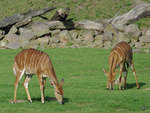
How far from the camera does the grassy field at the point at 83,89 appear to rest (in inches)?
530

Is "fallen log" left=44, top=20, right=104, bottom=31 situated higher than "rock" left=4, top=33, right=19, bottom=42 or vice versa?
"fallen log" left=44, top=20, right=104, bottom=31

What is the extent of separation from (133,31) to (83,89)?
69.3ft

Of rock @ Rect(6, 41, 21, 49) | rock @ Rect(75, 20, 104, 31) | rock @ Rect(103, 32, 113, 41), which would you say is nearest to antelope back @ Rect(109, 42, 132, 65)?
rock @ Rect(103, 32, 113, 41)

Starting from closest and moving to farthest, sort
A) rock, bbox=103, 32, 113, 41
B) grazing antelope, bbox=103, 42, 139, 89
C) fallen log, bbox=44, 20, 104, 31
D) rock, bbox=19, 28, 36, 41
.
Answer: grazing antelope, bbox=103, 42, 139, 89 < rock, bbox=103, 32, 113, 41 < rock, bbox=19, 28, 36, 41 < fallen log, bbox=44, 20, 104, 31

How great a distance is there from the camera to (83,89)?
60.1ft

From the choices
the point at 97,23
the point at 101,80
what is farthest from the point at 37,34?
the point at 101,80

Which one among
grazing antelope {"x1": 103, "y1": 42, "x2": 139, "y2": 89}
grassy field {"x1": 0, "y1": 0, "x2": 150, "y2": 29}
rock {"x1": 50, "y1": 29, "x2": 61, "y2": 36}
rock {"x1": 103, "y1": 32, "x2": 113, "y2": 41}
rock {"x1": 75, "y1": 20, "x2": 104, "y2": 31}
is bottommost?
grazing antelope {"x1": 103, "y1": 42, "x2": 139, "y2": 89}

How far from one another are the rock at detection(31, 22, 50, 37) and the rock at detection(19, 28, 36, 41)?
1.31ft

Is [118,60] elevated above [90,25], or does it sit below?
below

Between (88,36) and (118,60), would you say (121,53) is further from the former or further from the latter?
(88,36)

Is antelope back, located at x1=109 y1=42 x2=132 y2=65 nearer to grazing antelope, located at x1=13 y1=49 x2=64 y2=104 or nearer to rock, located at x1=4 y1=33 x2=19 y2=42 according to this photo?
grazing antelope, located at x1=13 y1=49 x2=64 y2=104

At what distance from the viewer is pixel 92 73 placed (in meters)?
24.5

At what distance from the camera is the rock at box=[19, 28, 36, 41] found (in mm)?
37250

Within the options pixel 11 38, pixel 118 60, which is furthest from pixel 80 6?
pixel 118 60
